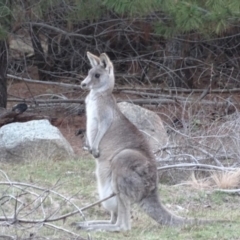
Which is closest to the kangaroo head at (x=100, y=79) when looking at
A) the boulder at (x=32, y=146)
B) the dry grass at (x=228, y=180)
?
the dry grass at (x=228, y=180)

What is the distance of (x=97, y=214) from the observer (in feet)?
26.6

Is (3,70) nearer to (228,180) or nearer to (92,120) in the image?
(228,180)

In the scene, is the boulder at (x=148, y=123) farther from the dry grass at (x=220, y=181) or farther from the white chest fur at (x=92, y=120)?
the white chest fur at (x=92, y=120)

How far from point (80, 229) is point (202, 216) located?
4.53 ft

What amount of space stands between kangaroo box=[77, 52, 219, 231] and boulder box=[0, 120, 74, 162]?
9.14ft

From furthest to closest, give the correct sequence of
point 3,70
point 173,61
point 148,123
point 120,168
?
1. point 173,61
2. point 3,70
3. point 148,123
4. point 120,168

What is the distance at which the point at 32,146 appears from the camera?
10867 mm

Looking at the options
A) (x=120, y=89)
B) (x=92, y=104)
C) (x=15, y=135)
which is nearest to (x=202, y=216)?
(x=92, y=104)

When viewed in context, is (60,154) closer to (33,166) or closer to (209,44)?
(33,166)

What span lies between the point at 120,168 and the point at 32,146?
3.82 meters

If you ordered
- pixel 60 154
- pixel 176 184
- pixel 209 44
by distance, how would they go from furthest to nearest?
pixel 209 44 < pixel 60 154 < pixel 176 184

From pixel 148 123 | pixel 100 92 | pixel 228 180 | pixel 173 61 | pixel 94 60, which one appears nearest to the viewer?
pixel 100 92

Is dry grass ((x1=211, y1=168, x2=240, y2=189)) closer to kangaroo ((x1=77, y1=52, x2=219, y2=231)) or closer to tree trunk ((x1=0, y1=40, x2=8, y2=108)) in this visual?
kangaroo ((x1=77, y1=52, x2=219, y2=231))

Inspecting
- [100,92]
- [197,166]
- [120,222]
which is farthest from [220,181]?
[120,222]
